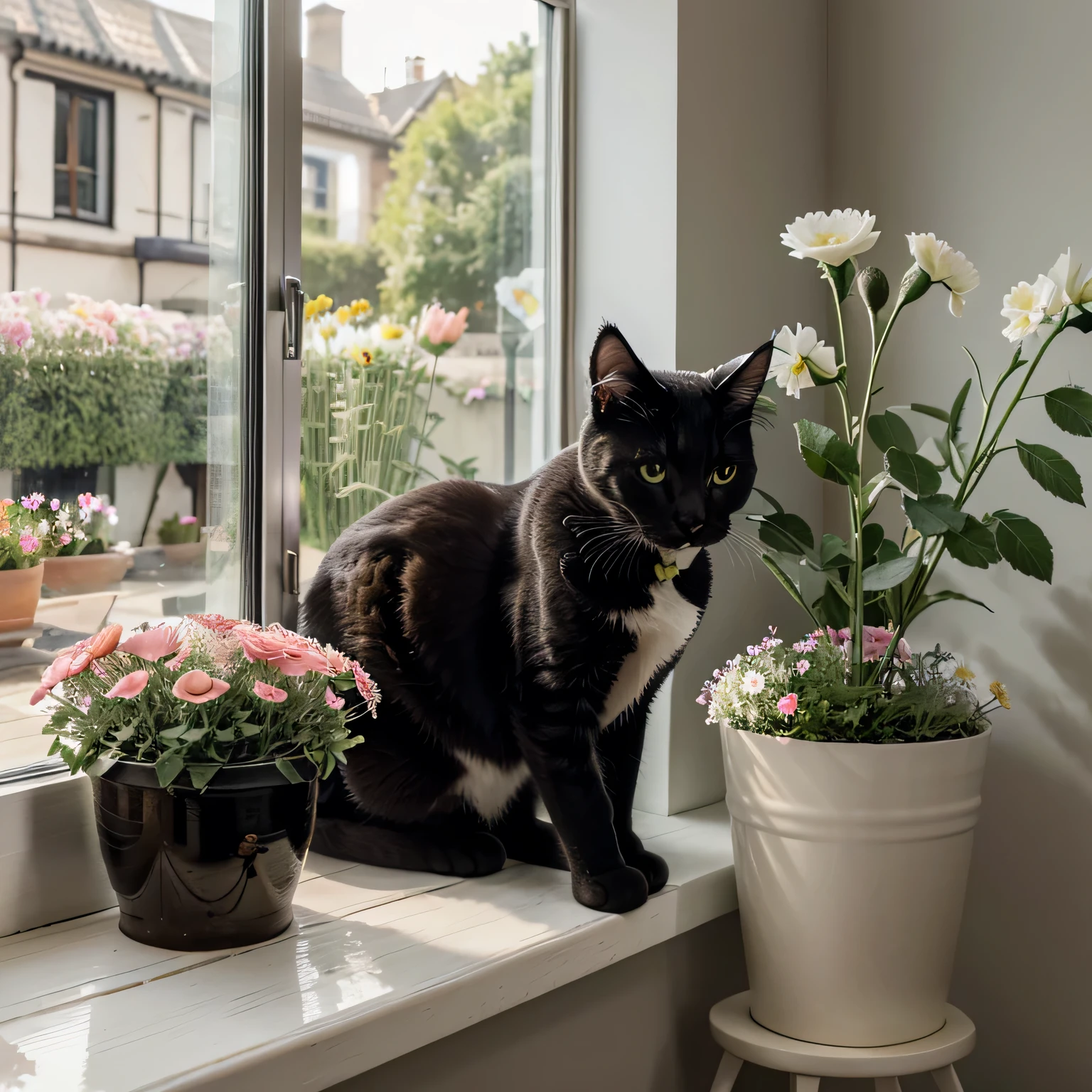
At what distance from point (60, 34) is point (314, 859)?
88 cm

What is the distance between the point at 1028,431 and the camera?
4.35ft

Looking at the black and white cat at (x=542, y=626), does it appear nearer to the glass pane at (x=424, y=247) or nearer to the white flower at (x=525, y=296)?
the glass pane at (x=424, y=247)

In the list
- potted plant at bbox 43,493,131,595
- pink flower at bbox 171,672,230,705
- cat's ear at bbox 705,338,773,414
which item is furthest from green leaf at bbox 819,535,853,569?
potted plant at bbox 43,493,131,595

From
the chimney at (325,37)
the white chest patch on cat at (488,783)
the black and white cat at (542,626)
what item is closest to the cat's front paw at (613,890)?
the black and white cat at (542,626)

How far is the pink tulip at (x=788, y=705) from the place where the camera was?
1048mm

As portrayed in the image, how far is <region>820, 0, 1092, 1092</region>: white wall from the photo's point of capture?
4.26ft

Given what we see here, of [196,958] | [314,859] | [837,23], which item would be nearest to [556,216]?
[837,23]

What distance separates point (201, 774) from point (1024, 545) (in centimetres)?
85

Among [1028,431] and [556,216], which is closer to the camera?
[1028,431]

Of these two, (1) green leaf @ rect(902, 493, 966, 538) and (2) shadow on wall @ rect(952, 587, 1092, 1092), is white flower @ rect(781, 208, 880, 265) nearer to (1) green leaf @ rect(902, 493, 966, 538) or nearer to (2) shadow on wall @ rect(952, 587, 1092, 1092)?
(1) green leaf @ rect(902, 493, 966, 538)

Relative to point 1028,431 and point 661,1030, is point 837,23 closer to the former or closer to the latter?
point 1028,431

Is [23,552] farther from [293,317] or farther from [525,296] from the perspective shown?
[525,296]

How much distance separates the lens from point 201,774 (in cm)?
87

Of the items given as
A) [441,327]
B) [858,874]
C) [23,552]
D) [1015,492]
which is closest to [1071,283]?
[1015,492]
